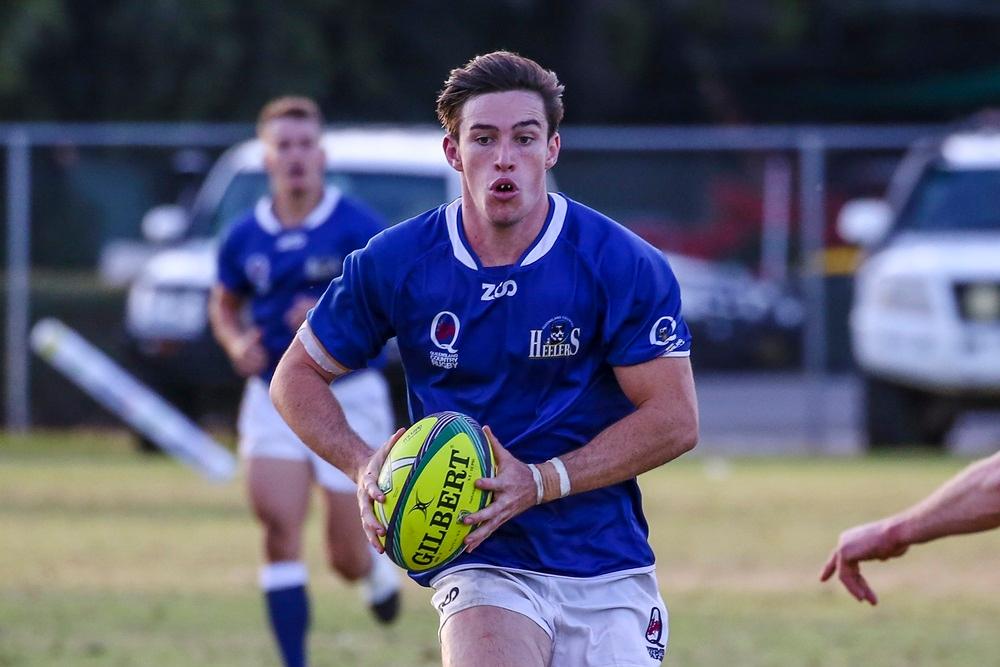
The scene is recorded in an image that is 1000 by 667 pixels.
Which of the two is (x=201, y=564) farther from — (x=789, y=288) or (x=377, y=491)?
(x=789, y=288)

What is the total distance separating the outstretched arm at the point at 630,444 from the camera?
4.75 meters

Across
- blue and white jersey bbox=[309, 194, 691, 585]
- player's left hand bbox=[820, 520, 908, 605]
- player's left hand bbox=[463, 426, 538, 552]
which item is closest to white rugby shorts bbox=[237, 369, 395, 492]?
blue and white jersey bbox=[309, 194, 691, 585]

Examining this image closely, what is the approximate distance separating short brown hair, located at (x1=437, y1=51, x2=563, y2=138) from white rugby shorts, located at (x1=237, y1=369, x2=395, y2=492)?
3.24 m

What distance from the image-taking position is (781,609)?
10281 millimetres

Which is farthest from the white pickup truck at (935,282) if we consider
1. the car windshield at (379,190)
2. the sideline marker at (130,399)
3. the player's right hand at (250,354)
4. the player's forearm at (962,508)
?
the player's forearm at (962,508)

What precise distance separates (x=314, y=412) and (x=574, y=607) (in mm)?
841

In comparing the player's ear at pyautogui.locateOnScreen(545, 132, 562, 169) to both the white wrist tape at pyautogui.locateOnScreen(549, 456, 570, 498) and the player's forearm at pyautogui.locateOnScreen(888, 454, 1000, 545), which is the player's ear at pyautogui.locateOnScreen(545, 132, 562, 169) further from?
the player's forearm at pyautogui.locateOnScreen(888, 454, 1000, 545)

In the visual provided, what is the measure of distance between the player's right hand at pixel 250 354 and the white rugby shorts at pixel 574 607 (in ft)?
12.0

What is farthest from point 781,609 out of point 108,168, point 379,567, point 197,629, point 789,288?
point 108,168

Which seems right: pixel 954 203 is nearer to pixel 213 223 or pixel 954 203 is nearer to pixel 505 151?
pixel 213 223

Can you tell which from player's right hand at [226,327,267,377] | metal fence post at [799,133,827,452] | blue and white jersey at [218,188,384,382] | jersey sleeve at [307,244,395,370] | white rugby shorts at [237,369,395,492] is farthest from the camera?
metal fence post at [799,133,827,452]

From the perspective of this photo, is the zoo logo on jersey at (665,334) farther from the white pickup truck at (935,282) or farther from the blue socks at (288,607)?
the white pickup truck at (935,282)

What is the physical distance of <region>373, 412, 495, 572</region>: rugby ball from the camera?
4.67 meters

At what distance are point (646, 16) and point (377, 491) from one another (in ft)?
87.1
